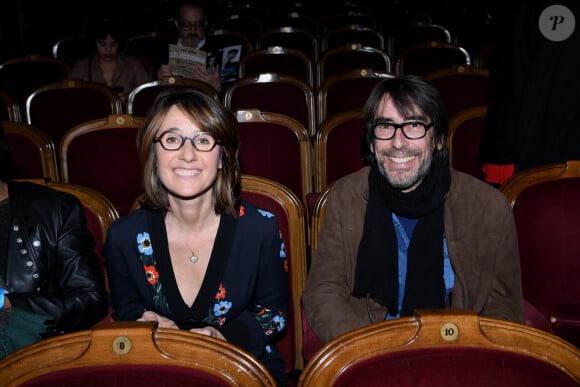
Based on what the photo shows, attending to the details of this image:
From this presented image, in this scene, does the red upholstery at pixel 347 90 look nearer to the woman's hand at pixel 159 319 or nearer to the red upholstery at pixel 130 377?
the woman's hand at pixel 159 319

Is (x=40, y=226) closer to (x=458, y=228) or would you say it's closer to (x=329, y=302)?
(x=329, y=302)

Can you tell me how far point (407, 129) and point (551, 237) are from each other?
500 millimetres

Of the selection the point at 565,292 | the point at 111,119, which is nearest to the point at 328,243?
the point at 565,292

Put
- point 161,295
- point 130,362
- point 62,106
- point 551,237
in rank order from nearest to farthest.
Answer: point 130,362 → point 161,295 → point 551,237 → point 62,106

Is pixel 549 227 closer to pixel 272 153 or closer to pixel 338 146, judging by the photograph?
pixel 338 146

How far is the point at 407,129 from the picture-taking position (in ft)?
4.96

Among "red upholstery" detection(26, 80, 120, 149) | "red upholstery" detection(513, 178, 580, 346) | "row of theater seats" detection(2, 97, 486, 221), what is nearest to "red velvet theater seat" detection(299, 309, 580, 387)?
"red upholstery" detection(513, 178, 580, 346)

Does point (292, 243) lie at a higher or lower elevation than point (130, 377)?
lower

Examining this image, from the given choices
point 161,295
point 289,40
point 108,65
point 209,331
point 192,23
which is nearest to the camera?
point 209,331

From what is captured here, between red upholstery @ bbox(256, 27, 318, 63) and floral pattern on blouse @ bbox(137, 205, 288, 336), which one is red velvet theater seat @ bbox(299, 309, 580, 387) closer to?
floral pattern on blouse @ bbox(137, 205, 288, 336)

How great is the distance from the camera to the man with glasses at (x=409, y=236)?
144cm

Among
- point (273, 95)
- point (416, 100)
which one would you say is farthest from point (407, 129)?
point (273, 95)

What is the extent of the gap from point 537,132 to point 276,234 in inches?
40.8

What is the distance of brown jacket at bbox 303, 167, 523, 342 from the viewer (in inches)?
56.4
